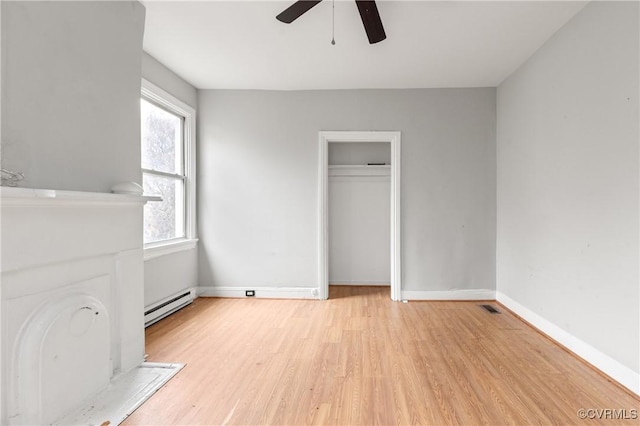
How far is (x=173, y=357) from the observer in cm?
249

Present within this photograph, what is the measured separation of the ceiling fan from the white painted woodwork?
5.15 feet

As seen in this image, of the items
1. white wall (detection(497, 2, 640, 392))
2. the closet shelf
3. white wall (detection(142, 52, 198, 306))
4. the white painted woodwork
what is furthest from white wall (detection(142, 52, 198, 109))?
white wall (detection(497, 2, 640, 392))

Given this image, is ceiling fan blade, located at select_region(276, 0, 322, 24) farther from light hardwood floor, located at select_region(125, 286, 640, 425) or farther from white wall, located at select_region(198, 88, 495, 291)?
light hardwood floor, located at select_region(125, 286, 640, 425)

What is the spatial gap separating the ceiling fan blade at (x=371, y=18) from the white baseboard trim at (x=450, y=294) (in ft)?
9.48

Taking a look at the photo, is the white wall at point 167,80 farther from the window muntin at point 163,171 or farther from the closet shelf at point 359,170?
the closet shelf at point 359,170

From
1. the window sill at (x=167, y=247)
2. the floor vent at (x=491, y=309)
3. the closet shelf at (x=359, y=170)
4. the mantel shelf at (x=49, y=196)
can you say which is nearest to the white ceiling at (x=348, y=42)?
the closet shelf at (x=359, y=170)

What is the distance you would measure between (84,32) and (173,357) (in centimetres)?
228

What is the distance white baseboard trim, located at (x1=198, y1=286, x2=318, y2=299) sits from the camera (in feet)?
13.5

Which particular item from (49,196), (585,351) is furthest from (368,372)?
(49,196)

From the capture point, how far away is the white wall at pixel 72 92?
158 cm

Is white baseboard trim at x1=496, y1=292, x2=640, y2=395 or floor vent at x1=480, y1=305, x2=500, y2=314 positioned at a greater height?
white baseboard trim at x1=496, y1=292, x2=640, y2=395

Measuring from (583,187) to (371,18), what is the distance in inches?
79.0

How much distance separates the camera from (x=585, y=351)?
241cm

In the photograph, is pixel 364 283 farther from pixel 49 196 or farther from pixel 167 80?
pixel 49 196
